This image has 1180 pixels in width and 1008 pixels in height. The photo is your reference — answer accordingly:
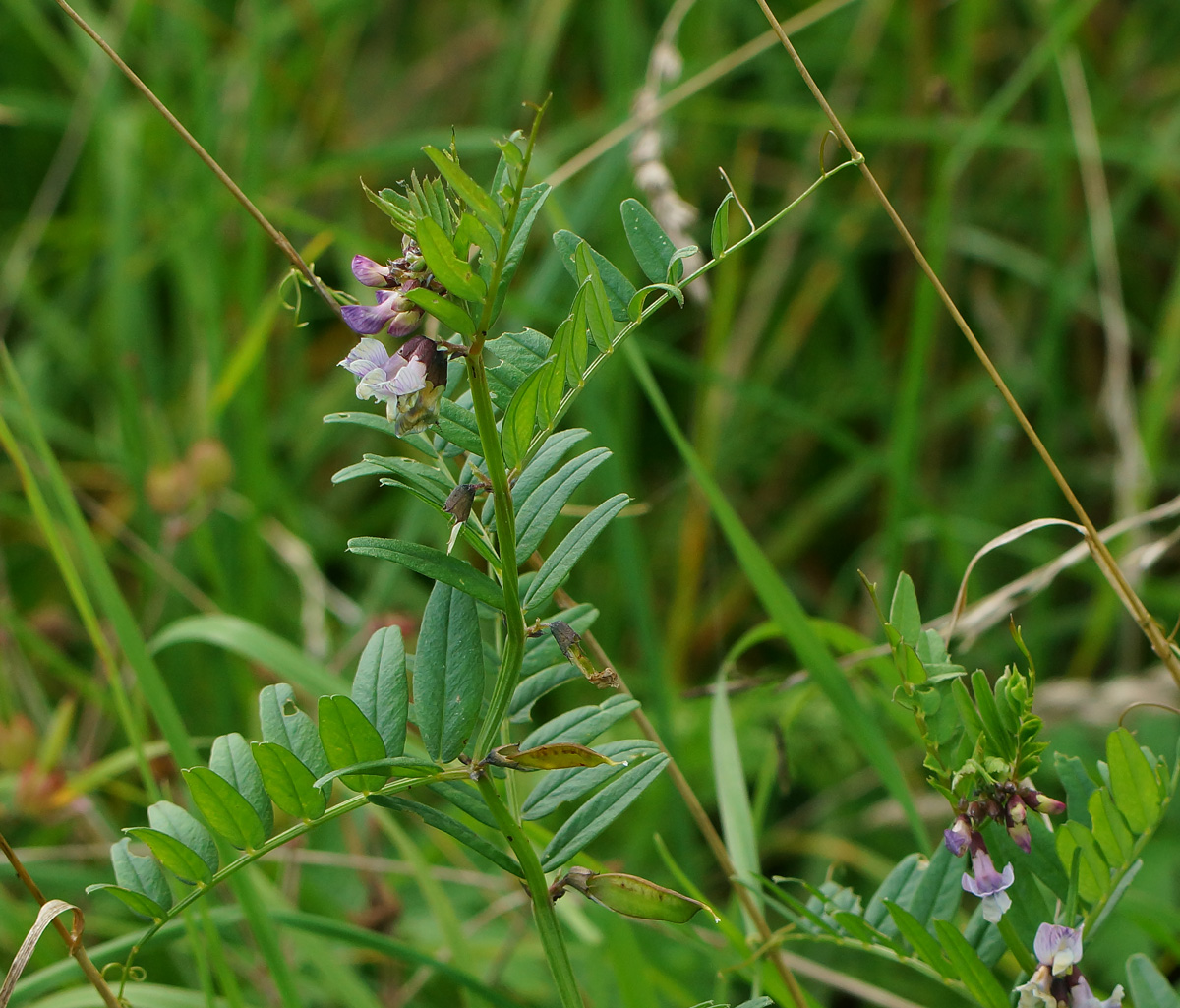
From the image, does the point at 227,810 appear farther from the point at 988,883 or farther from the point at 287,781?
the point at 988,883

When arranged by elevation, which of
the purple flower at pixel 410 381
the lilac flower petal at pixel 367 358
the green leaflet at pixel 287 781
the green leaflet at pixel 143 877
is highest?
the lilac flower petal at pixel 367 358

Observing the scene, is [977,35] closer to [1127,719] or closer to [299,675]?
[1127,719]

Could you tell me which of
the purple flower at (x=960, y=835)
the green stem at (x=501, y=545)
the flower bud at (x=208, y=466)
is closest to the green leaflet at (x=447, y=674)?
the green stem at (x=501, y=545)

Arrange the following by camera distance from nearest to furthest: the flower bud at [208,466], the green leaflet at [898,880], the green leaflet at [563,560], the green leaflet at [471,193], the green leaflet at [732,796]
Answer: the green leaflet at [471,193]
the green leaflet at [563,560]
the green leaflet at [898,880]
the green leaflet at [732,796]
the flower bud at [208,466]

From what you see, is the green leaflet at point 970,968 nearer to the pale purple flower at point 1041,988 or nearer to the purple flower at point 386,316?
the pale purple flower at point 1041,988

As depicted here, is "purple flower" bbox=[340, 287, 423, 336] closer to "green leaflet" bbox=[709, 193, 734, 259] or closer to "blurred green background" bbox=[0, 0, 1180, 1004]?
A: "green leaflet" bbox=[709, 193, 734, 259]

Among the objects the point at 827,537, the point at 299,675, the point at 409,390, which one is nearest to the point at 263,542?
the point at 299,675
